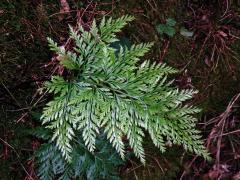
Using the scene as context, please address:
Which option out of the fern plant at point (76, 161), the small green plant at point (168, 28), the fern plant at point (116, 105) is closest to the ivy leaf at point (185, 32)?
the small green plant at point (168, 28)

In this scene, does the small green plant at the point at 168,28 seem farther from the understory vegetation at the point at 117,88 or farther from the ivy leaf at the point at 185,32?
the ivy leaf at the point at 185,32

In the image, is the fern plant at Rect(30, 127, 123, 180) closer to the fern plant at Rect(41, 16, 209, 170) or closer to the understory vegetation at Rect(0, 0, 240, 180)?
the understory vegetation at Rect(0, 0, 240, 180)

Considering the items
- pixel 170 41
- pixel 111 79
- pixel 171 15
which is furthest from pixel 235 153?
pixel 111 79

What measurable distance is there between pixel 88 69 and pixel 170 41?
1.53 m

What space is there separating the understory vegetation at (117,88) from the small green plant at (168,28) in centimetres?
1

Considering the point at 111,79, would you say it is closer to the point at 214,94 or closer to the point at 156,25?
the point at 156,25

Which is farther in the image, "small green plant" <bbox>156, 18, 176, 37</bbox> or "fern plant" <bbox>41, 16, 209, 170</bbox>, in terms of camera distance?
"small green plant" <bbox>156, 18, 176, 37</bbox>

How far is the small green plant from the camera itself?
3.87 m

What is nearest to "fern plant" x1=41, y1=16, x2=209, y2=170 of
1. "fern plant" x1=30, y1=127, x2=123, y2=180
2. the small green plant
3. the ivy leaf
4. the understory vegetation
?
the understory vegetation

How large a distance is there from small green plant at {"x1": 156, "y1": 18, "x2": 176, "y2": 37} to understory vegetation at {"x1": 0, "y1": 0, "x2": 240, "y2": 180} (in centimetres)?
1

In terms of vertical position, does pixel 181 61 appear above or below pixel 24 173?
above

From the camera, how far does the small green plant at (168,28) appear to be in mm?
3865

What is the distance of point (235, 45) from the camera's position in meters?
4.14

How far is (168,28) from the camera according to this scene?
12.7 ft
